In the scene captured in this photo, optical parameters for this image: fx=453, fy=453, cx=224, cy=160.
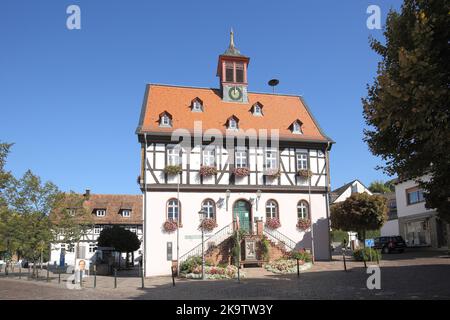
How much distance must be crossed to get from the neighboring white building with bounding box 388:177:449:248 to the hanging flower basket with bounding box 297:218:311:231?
989 cm

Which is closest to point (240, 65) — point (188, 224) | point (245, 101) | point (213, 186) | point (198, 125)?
point (245, 101)

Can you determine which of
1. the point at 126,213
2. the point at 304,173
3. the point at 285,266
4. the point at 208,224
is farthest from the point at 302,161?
the point at 126,213

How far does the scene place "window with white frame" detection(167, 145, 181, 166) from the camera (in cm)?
2750

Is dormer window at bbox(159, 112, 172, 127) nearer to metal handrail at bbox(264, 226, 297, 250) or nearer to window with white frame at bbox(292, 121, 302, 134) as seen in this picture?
window with white frame at bbox(292, 121, 302, 134)

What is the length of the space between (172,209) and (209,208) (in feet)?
7.53

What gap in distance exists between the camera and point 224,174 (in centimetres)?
2819

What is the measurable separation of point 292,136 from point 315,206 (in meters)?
4.76

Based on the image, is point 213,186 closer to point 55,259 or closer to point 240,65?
point 240,65

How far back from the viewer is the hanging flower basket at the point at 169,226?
26562 mm

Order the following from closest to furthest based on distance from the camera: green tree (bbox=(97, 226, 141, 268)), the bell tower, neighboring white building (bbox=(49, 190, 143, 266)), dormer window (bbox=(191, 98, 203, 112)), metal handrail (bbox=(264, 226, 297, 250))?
1. metal handrail (bbox=(264, 226, 297, 250))
2. dormer window (bbox=(191, 98, 203, 112))
3. the bell tower
4. green tree (bbox=(97, 226, 141, 268))
5. neighboring white building (bbox=(49, 190, 143, 266))

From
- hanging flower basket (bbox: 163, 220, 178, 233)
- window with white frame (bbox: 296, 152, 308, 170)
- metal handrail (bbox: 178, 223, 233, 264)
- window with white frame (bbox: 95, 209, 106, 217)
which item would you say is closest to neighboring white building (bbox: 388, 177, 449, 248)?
window with white frame (bbox: 296, 152, 308, 170)

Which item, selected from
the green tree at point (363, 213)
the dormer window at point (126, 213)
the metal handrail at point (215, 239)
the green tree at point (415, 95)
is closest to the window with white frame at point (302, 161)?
the green tree at point (363, 213)

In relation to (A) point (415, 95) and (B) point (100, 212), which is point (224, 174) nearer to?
(A) point (415, 95)

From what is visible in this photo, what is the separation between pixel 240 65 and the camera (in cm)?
3316
